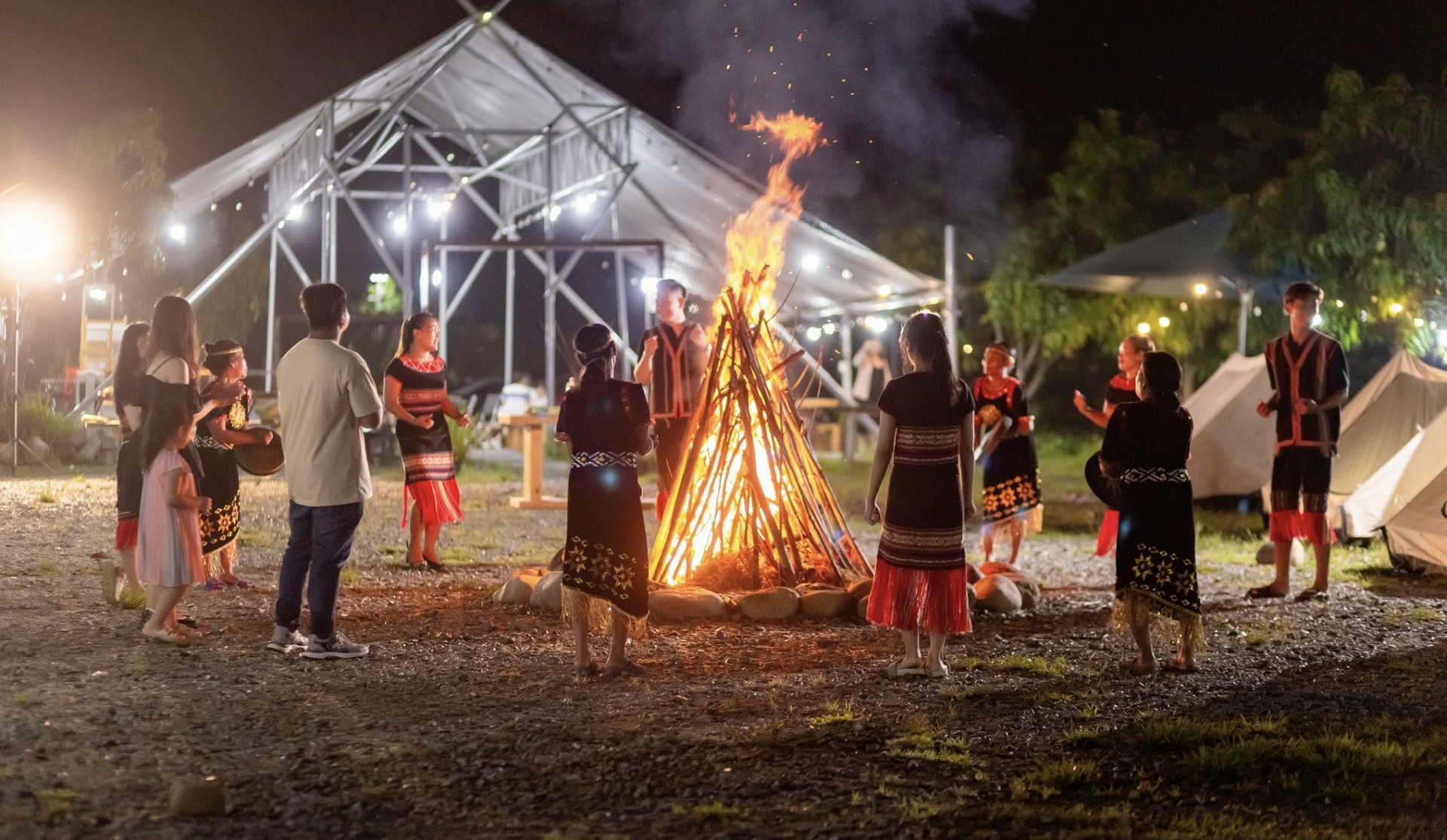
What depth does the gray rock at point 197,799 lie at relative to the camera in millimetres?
3828

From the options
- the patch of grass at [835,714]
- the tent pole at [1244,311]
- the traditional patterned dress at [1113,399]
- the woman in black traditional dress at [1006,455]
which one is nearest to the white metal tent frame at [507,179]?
the tent pole at [1244,311]

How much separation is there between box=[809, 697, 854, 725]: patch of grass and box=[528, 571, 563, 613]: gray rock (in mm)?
2470

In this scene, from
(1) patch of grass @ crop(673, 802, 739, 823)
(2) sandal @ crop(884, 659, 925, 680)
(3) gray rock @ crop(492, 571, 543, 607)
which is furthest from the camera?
(3) gray rock @ crop(492, 571, 543, 607)

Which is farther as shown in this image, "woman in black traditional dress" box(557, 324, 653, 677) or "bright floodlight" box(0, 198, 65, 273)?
"bright floodlight" box(0, 198, 65, 273)

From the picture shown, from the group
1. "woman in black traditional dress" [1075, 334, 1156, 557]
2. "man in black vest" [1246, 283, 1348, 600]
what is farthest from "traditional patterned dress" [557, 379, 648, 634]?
"man in black vest" [1246, 283, 1348, 600]

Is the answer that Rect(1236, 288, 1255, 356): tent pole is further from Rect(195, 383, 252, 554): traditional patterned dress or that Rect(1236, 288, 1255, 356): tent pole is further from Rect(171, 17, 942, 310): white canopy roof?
Rect(195, 383, 252, 554): traditional patterned dress

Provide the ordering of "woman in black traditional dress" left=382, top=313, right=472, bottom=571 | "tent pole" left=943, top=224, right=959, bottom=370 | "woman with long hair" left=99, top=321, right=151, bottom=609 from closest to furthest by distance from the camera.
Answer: "woman with long hair" left=99, top=321, right=151, bottom=609, "woman in black traditional dress" left=382, top=313, right=472, bottom=571, "tent pole" left=943, top=224, right=959, bottom=370

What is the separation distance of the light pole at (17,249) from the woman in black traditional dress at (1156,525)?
11915 mm

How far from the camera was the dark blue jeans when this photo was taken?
606cm

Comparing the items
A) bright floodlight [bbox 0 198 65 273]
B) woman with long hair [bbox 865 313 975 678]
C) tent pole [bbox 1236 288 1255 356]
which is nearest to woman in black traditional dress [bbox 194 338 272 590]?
woman with long hair [bbox 865 313 975 678]

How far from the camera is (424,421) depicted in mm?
8883

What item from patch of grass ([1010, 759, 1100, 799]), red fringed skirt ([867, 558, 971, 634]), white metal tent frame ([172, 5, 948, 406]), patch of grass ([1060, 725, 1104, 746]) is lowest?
patch of grass ([1010, 759, 1100, 799])

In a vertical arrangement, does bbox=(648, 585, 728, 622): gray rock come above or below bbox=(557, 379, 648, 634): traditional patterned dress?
below

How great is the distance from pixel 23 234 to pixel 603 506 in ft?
41.0
